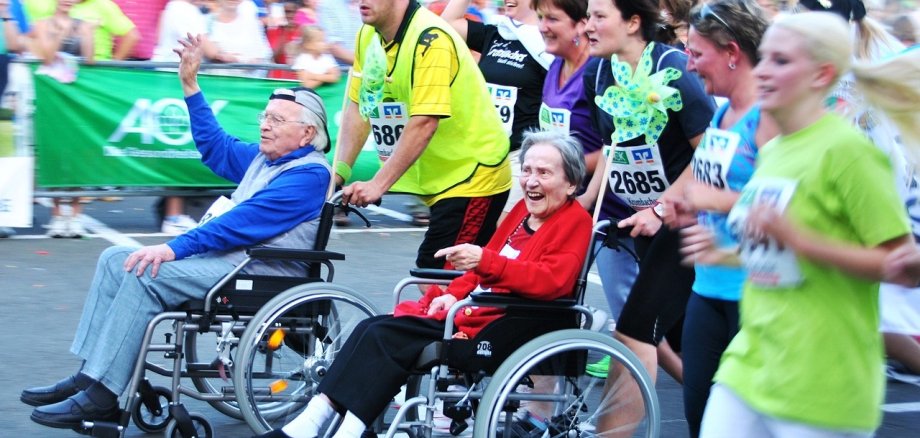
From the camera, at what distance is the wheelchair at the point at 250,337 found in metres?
4.93

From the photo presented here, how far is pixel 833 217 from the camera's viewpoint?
9.67ft

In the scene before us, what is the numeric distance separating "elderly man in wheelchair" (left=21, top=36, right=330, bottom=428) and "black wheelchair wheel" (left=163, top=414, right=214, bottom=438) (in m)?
0.21

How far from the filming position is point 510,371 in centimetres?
427

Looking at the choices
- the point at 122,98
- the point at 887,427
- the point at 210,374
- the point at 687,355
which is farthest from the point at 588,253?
the point at 122,98

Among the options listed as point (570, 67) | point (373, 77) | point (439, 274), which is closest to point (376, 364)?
point (439, 274)

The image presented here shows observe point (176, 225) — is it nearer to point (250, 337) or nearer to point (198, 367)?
point (198, 367)

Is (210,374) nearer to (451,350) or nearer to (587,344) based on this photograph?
(451,350)

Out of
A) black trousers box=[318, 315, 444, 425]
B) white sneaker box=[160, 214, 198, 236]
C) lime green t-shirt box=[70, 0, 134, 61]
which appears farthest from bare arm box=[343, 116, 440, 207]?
lime green t-shirt box=[70, 0, 134, 61]

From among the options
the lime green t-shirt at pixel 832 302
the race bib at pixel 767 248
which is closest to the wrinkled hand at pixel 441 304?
the race bib at pixel 767 248

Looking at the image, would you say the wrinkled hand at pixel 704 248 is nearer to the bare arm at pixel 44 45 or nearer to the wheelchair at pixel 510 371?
the wheelchair at pixel 510 371

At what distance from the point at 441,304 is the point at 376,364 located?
391mm

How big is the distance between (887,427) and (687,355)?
6.61 feet

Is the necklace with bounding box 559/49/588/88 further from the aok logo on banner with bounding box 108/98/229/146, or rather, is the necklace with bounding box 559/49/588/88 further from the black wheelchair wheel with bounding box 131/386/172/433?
the aok logo on banner with bounding box 108/98/229/146

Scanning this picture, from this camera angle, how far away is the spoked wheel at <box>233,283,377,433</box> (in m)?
4.94
